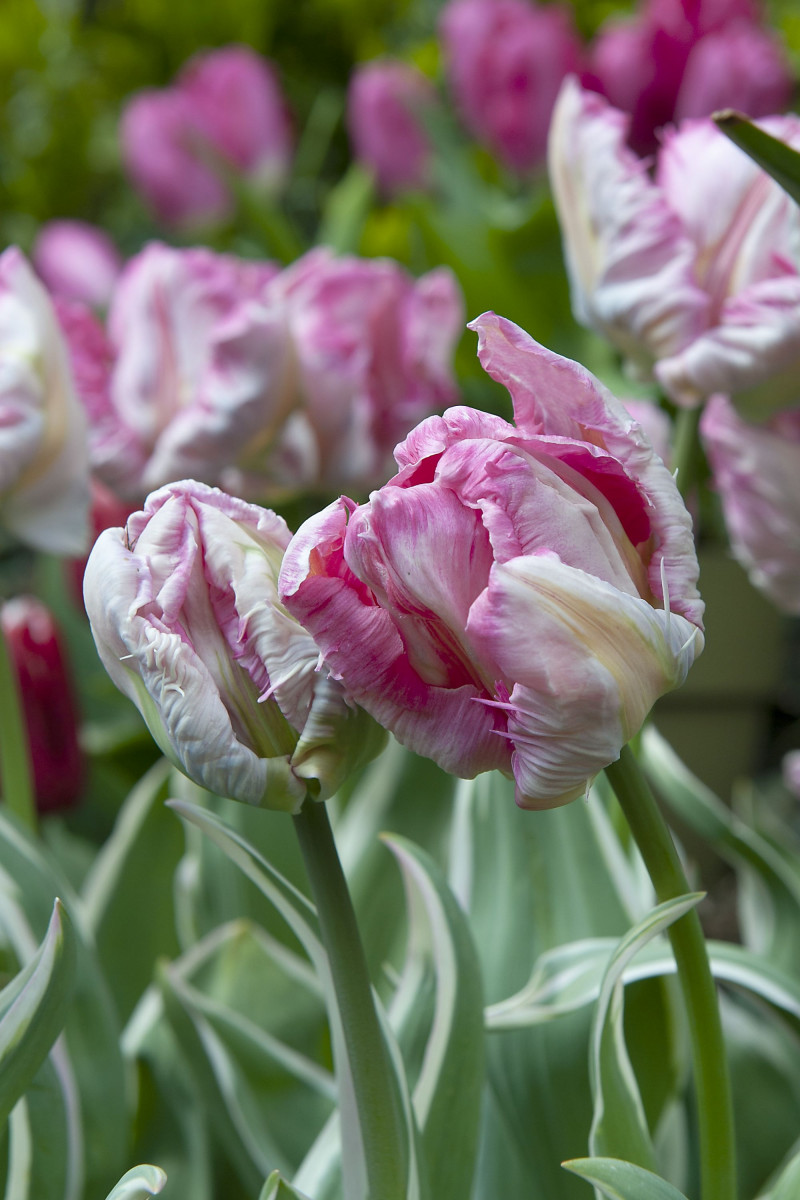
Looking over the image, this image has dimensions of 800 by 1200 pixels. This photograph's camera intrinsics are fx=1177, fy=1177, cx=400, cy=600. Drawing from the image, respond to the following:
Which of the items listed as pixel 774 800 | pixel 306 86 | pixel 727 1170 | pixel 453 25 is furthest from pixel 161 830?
pixel 306 86

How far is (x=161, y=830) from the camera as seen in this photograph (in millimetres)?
469

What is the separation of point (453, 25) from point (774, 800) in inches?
27.5

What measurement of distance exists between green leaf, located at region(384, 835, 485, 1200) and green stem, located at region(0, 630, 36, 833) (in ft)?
0.50

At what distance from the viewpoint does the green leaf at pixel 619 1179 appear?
211 mm

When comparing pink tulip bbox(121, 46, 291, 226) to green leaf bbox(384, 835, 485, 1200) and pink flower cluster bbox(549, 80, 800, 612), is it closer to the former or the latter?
pink flower cluster bbox(549, 80, 800, 612)

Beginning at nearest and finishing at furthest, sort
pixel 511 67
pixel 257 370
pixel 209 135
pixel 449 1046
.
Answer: pixel 449 1046 → pixel 257 370 → pixel 511 67 → pixel 209 135

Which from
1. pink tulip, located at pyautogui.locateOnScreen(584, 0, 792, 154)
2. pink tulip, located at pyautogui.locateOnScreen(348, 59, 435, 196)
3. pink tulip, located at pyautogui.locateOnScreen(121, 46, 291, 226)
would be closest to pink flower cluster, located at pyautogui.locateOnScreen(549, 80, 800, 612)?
pink tulip, located at pyautogui.locateOnScreen(584, 0, 792, 154)

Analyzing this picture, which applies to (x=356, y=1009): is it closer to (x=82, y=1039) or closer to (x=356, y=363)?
(x=82, y=1039)

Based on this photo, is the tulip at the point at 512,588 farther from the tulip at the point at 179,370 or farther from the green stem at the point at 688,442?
the tulip at the point at 179,370

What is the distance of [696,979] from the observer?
0.22 metres

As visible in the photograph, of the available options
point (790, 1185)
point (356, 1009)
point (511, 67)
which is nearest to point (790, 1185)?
point (790, 1185)

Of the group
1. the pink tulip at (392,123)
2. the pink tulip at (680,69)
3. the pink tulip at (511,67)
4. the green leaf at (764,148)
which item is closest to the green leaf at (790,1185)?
the green leaf at (764,148)

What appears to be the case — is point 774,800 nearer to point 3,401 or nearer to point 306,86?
point 3,401

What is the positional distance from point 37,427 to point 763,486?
9.8 inches
